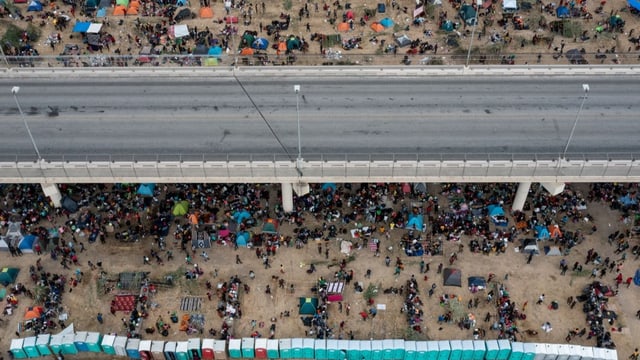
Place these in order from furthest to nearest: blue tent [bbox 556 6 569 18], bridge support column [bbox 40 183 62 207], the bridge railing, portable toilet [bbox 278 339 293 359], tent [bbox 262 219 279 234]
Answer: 1. blue tent [bbox 556 6 569 18]
2. tent [bbox 262 219 279 234]
3. bridge support column [bbox 40 183 62 207]
4. the bridge railing
5. portable toilet [bbox 278 339 293 359]

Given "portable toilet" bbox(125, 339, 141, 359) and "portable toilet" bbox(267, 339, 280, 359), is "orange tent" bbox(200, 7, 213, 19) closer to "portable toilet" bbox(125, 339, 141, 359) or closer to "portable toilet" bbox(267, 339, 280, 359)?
"portable toilet" bbox(125, 339, 141, 359)

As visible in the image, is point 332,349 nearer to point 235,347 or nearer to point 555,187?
point 235,347

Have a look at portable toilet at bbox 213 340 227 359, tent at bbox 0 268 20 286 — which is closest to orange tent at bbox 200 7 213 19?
tent at bbox 0 268 20 286

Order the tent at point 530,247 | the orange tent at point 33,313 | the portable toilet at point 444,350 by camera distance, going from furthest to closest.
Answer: the tent at point 530,247 → the orange tent at point 33,313 → the portable toilet at point 444,350

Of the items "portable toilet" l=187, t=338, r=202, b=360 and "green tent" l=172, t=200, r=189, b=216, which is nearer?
"portable toilet" l=187, t=338, r=202, b=360

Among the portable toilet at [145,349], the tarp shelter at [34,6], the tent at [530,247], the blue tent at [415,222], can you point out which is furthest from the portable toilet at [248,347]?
the tarp shelter at [34,6]

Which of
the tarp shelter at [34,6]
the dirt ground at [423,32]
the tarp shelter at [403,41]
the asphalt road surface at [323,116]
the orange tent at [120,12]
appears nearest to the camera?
the asphalt road surface at [323,116]

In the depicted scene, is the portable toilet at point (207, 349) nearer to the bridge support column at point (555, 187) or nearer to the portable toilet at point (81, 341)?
the portable toilet at point (81, 341)
